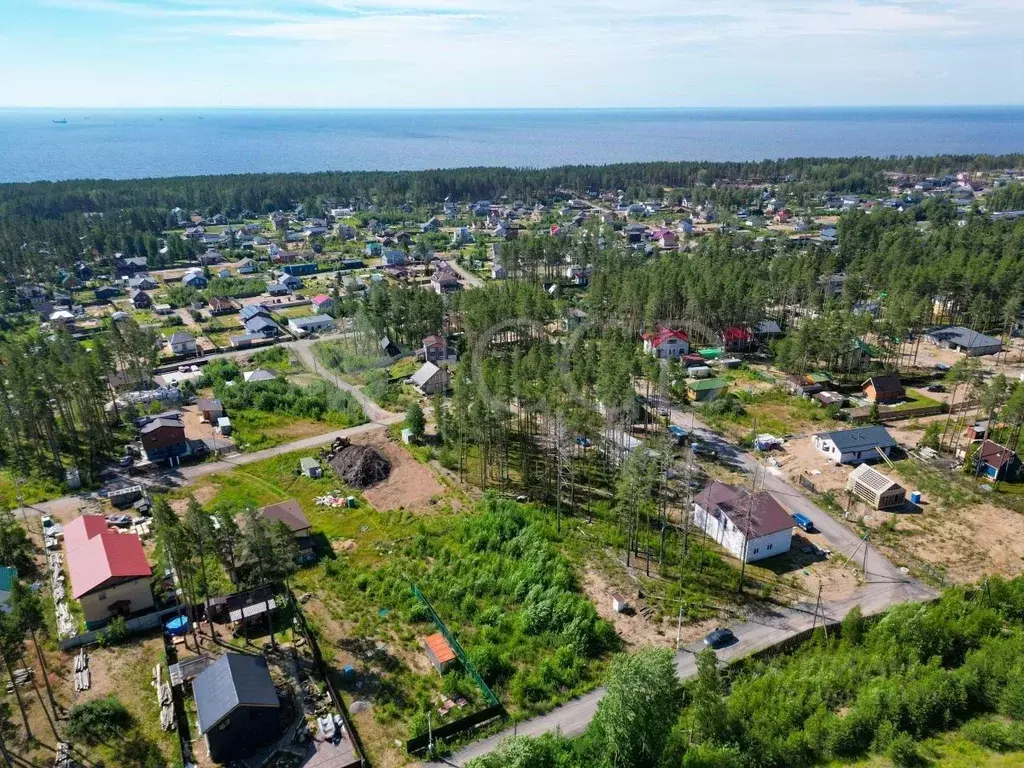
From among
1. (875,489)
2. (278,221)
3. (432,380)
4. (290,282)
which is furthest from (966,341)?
(278,221)

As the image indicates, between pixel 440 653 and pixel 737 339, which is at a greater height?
pixel 737 339

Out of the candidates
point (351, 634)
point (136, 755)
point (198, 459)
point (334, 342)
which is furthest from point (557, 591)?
point (334, 342)

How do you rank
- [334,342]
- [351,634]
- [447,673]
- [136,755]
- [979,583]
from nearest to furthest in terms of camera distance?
1. [136,755]
2. [447,673]
3. [351,634]
4. [979,583]
5. [334,342]

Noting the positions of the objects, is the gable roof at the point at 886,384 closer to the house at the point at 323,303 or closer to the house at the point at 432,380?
the house at the point at 432,380

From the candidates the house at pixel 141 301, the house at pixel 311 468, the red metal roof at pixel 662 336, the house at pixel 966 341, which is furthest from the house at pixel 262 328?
the house at pixel 966 341

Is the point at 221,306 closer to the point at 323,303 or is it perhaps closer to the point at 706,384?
the point at 323,303

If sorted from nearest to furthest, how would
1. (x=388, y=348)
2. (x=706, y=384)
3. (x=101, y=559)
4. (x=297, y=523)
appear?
(x=101, y=559) < (x=297, y=523) < (x=706, y=384) < (x=388, y=348)

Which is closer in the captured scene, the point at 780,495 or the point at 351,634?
the point at 351,634

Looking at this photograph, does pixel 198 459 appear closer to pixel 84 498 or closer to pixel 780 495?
pixel 84 498
